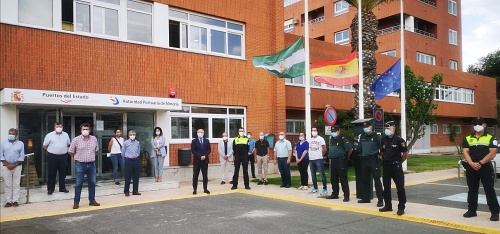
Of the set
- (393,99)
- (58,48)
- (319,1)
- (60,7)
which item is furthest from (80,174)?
(319,1)

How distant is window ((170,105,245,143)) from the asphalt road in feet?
18.4

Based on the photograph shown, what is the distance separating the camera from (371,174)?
983 cm

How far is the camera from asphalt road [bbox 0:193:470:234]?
7.21m

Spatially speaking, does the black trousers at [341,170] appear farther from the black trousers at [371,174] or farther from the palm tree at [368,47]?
the palm tree at [368,47]

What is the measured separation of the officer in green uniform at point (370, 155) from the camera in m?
9.14

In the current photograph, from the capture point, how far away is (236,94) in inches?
659

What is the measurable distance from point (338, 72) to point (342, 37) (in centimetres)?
2601

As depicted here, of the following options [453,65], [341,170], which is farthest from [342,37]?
[341,170]

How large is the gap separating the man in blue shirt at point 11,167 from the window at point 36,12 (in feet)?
13.5

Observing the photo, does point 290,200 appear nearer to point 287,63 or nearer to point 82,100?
point 287,63

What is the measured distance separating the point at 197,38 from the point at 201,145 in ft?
18.9

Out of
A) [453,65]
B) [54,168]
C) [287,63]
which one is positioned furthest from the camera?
[453,65]

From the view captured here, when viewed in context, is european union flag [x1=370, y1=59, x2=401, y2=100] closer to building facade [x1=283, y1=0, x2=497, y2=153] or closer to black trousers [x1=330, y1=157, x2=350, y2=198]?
black trousers [x1=330, y1=157, x2=350, y2=198]

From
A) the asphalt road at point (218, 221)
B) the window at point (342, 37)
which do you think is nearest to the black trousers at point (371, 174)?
the asphalt road at point (218, 221)
